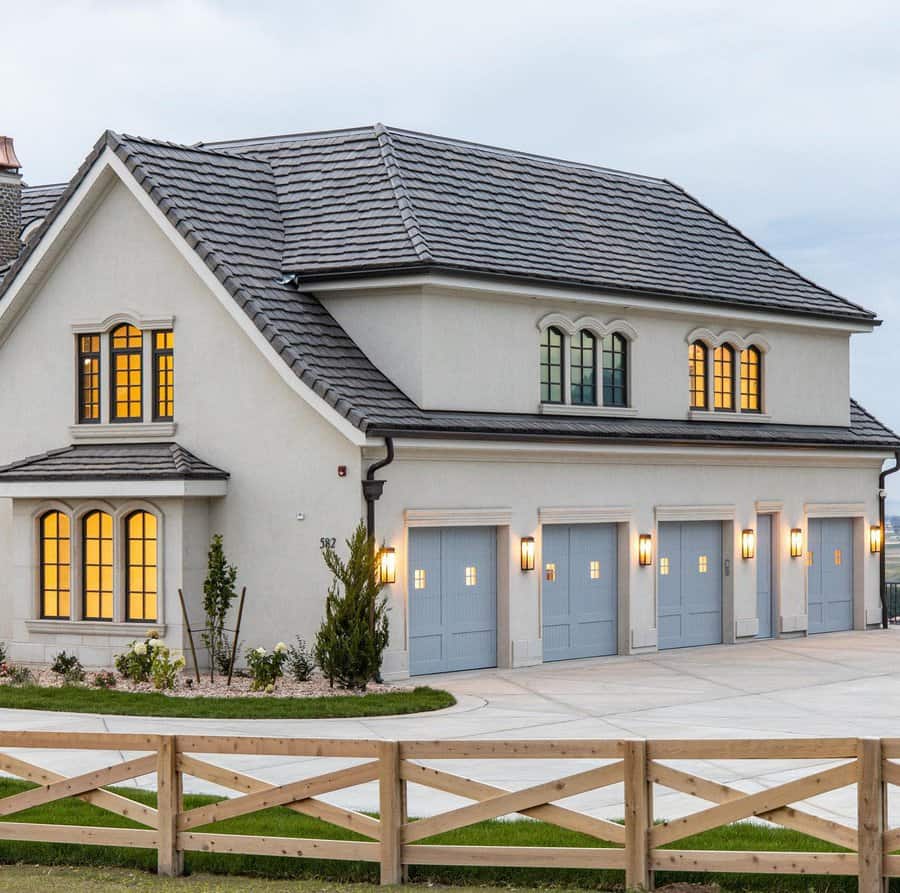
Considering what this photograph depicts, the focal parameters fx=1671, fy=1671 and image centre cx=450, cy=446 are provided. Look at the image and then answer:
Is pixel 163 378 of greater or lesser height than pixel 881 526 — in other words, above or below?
above

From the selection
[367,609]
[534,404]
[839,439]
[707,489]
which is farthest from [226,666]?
[839,439]

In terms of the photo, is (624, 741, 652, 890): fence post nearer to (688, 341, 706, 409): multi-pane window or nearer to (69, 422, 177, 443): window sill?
(69, 422, 177, 443): window sill

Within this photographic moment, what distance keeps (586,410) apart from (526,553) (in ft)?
10.2

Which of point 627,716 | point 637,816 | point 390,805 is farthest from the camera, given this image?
point 627,716

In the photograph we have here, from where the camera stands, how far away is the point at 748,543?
31797 millimetres

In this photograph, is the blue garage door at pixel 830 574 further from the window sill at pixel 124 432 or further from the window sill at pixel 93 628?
the window sill at pixel 93 628

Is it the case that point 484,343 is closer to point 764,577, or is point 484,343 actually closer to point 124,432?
point 124,432

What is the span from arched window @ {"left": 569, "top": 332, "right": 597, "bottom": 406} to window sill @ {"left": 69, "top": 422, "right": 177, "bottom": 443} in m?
7.08

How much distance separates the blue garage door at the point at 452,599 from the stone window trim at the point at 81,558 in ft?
12.9

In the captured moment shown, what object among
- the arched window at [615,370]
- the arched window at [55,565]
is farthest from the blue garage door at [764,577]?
Result: the arched window at [55,565]

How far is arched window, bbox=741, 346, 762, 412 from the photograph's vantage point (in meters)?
32.9

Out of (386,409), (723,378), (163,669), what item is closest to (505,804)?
(163,669)

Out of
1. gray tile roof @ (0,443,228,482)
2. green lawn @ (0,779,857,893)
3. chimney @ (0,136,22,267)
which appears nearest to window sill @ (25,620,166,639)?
gray tile roof @ (0,443,228,482)

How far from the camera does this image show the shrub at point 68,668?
24438mm
